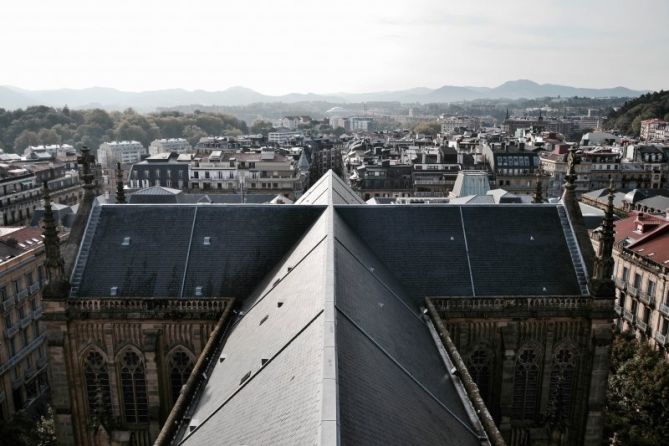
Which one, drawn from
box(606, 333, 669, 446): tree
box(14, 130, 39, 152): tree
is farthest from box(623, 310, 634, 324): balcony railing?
box(14, 130, 39, 152): tree

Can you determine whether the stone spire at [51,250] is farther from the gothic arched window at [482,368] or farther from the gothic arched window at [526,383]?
the gothic arched window at [526,383]

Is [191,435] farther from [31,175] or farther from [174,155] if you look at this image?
[174,155]

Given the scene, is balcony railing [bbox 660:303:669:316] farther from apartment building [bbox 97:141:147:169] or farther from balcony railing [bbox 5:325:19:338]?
apartment building [bbox 97:141:147:169]

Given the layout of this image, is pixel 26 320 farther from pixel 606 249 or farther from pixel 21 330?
pixel 606 249

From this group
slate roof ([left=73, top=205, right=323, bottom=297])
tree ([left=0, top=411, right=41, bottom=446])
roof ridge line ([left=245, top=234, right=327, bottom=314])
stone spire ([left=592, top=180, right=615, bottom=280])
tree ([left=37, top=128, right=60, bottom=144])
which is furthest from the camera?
tree ([left=37, top=128, right=60, bottom=144])

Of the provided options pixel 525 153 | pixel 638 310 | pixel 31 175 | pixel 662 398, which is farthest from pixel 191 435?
pixel 525 153
